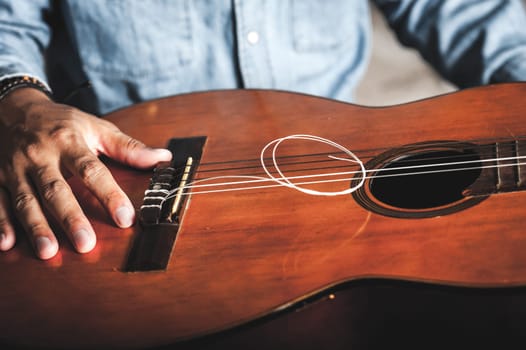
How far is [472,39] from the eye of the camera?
111 centimetres

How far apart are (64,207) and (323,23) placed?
27.8 inches

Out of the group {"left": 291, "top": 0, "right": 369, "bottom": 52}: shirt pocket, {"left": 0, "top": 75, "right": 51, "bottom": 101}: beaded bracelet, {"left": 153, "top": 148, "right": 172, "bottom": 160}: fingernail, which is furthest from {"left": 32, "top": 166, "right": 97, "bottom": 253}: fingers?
{"left": 291, "top": 0, "right": 369, "bottom": 52}: shirt pocket

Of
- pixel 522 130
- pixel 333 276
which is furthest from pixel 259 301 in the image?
pixel 522 130

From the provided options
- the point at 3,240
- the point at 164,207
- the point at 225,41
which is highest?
the point at 225,41

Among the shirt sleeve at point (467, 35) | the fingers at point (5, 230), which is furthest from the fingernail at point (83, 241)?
the shirt sleeve at point (467, 35)

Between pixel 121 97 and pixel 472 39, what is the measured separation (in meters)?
0.76

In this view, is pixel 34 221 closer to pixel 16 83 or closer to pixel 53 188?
pixel 53 188

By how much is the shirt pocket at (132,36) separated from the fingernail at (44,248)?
1.69 feet

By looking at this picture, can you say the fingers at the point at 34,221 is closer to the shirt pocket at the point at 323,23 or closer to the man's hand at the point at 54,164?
the man's hand at the point at 54,164

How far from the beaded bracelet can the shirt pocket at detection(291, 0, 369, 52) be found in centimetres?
53

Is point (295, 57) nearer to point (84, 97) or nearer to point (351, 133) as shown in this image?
point (351, 133)

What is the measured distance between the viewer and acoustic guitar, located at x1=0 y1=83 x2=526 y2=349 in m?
0.62

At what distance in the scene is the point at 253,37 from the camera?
3.62ft

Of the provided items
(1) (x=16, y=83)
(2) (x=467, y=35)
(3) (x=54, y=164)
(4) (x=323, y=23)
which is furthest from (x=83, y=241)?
(2) (x=467, y=35)
